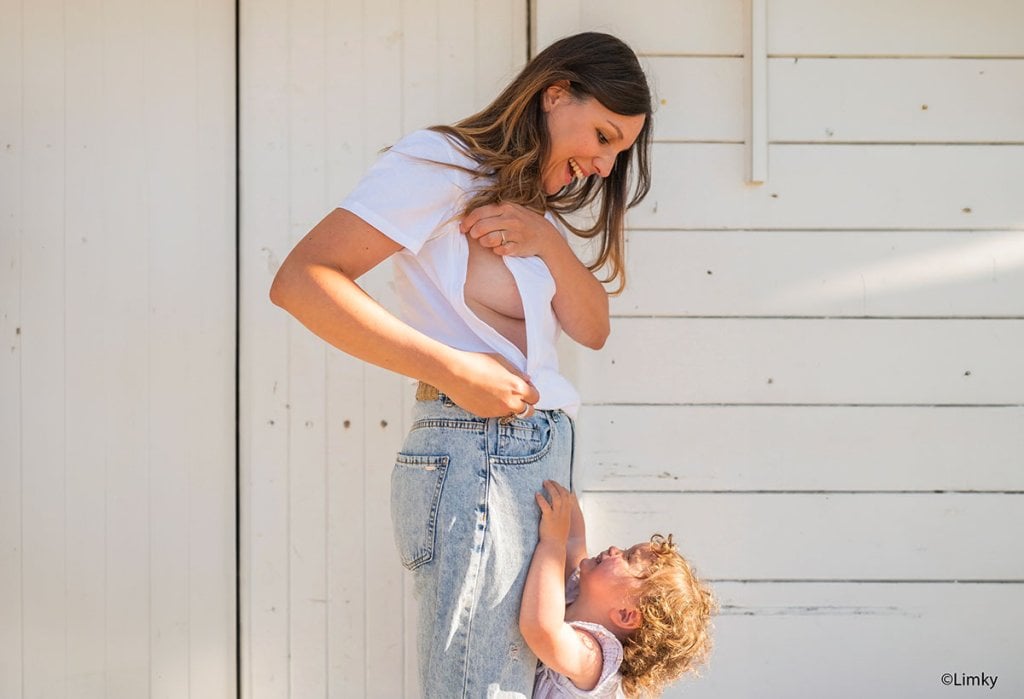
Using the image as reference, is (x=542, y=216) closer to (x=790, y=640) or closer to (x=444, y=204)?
(x=444, y=204)

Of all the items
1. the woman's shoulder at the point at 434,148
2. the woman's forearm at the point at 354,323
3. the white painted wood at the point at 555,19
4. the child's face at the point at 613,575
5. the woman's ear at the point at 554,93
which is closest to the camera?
the woman's forearm at the point at 354,323

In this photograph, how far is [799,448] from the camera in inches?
108

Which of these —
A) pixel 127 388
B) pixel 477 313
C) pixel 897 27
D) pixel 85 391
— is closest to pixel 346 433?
pixel 127 388

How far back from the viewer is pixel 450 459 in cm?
169

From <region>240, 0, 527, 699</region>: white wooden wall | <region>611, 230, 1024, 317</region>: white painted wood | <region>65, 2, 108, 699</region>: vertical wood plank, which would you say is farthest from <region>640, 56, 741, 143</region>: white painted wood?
<region>65, 2, 108, 699</region>: vertical wood plank

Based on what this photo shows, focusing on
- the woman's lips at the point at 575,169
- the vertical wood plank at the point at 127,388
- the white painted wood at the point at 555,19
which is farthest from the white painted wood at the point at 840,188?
the vertical wood plank at the point at 127,388

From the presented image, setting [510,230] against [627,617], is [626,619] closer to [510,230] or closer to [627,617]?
[627,617]

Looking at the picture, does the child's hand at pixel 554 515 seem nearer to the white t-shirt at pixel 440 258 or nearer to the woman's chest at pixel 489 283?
the white t-shirt at pixel 440 258

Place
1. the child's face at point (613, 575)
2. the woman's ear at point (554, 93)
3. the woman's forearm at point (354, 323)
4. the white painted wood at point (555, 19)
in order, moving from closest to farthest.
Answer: the woman's forearm at point (354, 323), the woman's ear at point (554, 93), the child's face at point (613, 575), the white painted wood at point (555, 19)

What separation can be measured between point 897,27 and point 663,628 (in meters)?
1.68

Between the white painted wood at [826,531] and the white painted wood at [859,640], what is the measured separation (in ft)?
0.15

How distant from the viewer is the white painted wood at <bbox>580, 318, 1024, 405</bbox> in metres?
2.74

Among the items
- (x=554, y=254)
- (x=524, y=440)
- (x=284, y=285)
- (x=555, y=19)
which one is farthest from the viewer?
(x=555, y=19)

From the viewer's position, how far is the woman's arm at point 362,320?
5.33 ft
